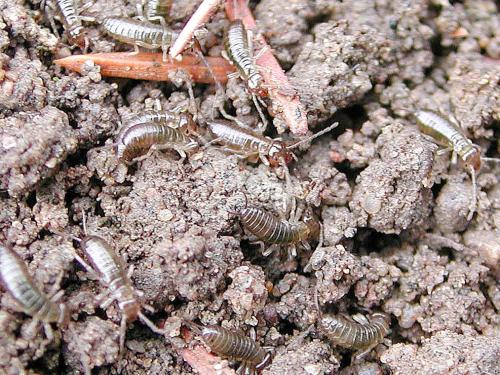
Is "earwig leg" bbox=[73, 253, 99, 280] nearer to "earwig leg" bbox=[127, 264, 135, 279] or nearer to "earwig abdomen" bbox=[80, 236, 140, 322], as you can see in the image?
"earwig abdomen" bbox=[80, 236, 140, 322]

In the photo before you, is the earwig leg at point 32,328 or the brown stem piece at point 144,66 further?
the brown stem piece at point 144,66

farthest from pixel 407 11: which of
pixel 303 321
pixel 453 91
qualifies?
pixel 303 321

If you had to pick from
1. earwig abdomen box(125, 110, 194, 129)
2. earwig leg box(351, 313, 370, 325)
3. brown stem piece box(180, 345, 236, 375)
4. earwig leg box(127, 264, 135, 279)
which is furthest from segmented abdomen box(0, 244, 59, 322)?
earwig leg box(351, 313, 370, 325)

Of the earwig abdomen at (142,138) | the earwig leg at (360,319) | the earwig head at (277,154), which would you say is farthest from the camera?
the earwig head at (277,154)

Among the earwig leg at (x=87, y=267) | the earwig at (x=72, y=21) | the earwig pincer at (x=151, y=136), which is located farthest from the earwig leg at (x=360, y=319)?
the earwig at (x=72, y=21)

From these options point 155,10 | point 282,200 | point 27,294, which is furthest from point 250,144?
point 27,294

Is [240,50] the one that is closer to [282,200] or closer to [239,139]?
[239,139]

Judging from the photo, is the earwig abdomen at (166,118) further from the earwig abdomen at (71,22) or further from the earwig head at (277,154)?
the earwig abdomen at (71,22)
